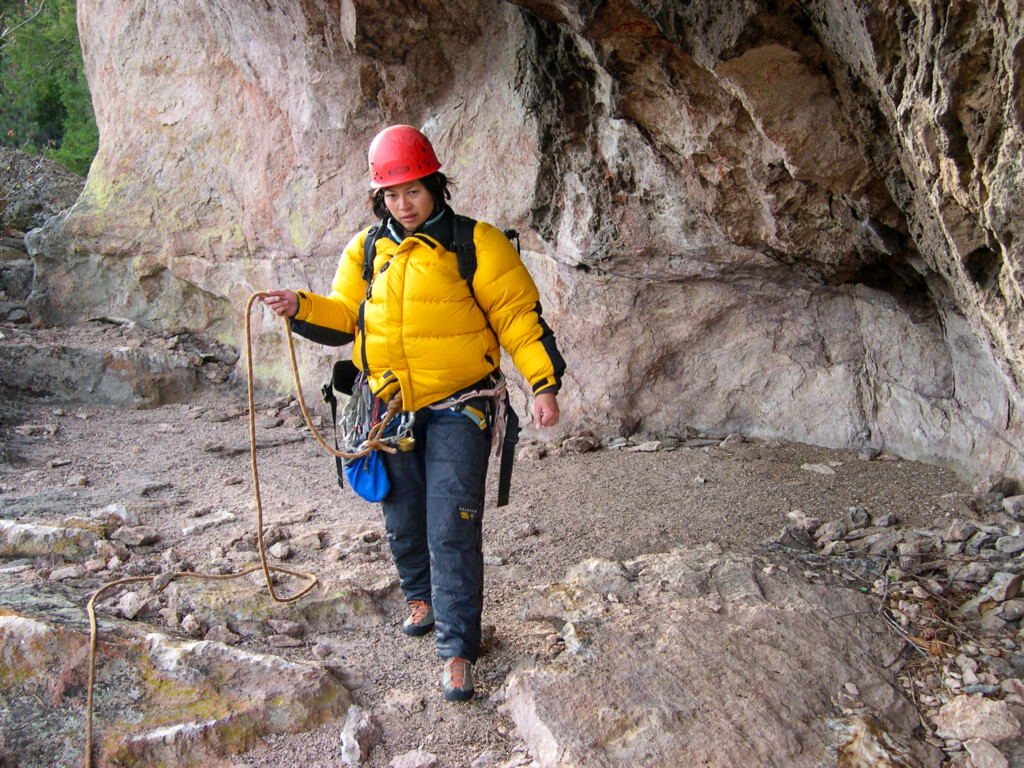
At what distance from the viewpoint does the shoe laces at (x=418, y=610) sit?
3.09 m

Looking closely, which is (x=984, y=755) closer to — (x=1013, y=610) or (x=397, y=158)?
(x=1013, y=610)

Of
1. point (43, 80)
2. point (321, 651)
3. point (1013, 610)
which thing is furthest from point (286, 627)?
point (43, 80)

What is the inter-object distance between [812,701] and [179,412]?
6.03 m

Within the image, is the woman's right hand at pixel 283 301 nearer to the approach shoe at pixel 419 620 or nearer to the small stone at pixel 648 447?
the approach shoe at pixel 419 620

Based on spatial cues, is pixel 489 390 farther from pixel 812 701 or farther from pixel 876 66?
pixel 876 66

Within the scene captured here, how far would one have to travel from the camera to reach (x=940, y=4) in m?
2.25

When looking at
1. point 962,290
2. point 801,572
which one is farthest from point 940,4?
point 801,572

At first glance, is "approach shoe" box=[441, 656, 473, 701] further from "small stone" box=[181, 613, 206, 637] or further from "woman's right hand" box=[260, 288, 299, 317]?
"woman's right hand" box=[260, 288, 299, 317]

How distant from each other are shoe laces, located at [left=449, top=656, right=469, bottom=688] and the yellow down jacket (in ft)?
2.82

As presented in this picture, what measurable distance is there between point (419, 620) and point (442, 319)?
3.87 feet

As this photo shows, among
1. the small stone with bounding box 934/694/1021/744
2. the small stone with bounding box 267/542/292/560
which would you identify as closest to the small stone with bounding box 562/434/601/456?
the small stone with bounding box 267/542/292/560

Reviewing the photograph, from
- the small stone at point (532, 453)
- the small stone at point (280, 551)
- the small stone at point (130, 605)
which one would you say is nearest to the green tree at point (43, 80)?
the small stone at point (532, 453)

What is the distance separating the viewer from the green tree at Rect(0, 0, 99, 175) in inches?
579

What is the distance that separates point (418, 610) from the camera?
311 cm
